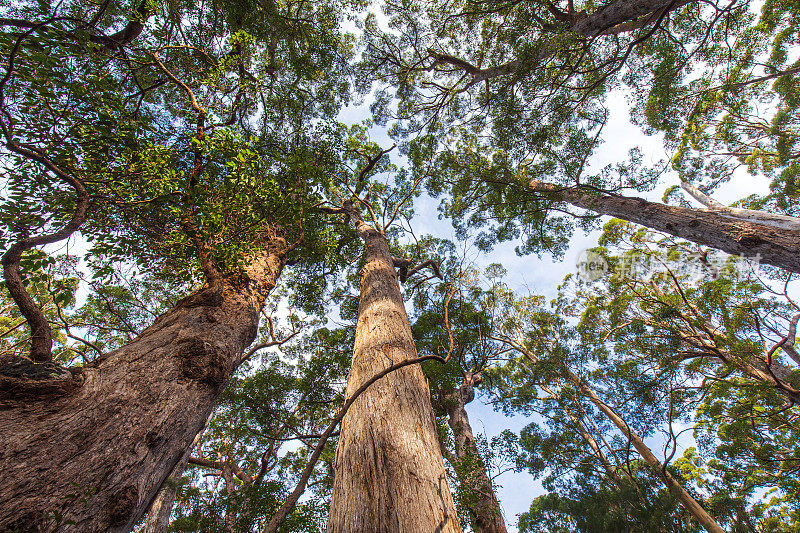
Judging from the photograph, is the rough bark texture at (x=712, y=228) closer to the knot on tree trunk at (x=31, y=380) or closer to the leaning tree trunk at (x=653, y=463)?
the leaning tree trunk at (x=653, y=463)

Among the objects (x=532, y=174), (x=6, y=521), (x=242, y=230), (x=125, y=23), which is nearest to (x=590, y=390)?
(x=532, y=174)

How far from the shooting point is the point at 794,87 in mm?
8062

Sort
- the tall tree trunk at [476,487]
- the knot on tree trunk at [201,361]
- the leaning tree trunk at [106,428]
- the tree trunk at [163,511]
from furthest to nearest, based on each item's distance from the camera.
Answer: the tree trunk at [163,511]
the tall tree trunk at [476,487]
the knot on tree trunk at [201,361]
the leaning tree trunk at [106,428]

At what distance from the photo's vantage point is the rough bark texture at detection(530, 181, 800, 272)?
4.03 meters

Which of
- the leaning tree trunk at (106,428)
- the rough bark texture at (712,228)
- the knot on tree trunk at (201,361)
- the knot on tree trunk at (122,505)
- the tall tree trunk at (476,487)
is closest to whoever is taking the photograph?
the leaning tree trunk at (106,428)

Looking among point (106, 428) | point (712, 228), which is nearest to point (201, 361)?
point (106, 428)

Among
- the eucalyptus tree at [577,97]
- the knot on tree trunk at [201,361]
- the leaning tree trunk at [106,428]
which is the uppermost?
the eucalyptus tree at [577,97]

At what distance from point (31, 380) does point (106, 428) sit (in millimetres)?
392

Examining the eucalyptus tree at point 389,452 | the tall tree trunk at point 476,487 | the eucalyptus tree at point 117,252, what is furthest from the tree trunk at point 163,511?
the eucalyptus tree at point 389,452

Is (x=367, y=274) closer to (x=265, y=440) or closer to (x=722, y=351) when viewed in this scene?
(x=265, y=440)

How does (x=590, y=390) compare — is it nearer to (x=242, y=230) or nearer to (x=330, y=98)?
(x=242, y=230)

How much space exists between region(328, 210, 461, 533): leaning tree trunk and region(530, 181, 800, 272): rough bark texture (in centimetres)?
548

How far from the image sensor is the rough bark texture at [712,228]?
4031 millimetres

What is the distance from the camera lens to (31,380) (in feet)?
4.38
